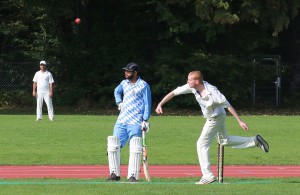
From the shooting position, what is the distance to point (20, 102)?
140 feet

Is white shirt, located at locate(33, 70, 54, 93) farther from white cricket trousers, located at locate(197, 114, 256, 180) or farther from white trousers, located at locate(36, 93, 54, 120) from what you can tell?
white cricket trousers, located at locate(197, 114, 256, 180)

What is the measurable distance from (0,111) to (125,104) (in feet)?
86.1

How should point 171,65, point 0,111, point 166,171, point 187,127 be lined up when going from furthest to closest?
point 171,65
point 0,111
point 187,127
point 166,171

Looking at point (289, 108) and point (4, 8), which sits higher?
point (4, 8)

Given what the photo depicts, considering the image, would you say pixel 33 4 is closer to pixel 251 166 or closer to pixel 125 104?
pixel 251 166

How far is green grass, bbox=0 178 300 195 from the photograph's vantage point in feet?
39.3

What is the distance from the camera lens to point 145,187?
12.5m

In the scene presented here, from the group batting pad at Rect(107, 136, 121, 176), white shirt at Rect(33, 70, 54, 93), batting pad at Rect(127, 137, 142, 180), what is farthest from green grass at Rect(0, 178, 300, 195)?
white shirt at Rect(33, 70, 54, 93)

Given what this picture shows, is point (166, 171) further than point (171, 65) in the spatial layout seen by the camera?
No

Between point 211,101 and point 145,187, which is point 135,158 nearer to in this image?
point 145,187

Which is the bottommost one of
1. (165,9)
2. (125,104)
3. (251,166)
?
(251,166)

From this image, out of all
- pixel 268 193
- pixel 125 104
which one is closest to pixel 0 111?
pixel 125 104

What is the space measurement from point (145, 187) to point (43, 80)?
1814 cm

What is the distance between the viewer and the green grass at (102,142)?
750 inches
